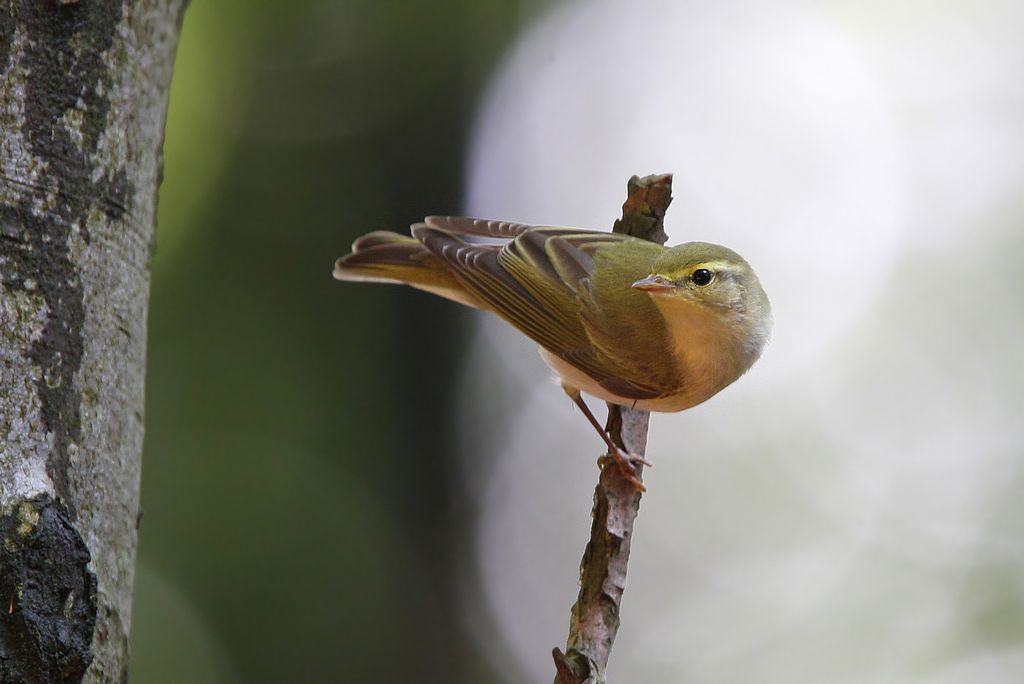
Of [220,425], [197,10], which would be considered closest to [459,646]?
[220,425]

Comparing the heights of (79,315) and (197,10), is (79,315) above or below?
below

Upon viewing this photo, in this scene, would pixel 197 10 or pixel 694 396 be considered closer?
pixel 694 396

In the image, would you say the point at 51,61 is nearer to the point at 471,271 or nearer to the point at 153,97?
the point at 153,97

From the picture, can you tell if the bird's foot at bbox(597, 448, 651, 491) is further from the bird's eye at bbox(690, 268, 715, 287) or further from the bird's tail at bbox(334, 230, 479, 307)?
the bird's tail at bbox(334, 230, 479, 307)

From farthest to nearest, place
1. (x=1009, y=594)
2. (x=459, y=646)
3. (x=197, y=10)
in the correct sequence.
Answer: (x=1009, y=594)
(x=197, y=10)
(x=459, y=646)

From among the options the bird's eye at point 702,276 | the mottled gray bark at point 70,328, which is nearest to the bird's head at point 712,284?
the bird's eye at point 702,276

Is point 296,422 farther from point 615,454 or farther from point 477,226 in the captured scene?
point 615,454
